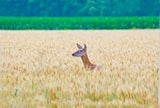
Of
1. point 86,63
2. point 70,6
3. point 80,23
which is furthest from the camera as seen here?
point 80,23

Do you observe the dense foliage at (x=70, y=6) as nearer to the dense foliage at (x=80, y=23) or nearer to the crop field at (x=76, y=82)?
the crop field at (x=76, y=82)

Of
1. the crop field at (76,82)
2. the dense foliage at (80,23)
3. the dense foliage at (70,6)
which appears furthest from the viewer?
the dense foliage at (80,23)

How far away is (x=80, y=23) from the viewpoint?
26.0 m

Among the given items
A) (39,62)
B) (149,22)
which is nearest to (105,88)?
(39,62)

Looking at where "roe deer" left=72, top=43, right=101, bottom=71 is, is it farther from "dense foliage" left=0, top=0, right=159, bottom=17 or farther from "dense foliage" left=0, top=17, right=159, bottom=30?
"dense foliage" left=0, top=17, right=159, bottom=30

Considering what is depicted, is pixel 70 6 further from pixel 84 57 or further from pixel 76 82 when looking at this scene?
pixel 76 82

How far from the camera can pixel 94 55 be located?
6.61m

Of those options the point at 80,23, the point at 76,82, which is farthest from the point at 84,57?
the point at 80,23

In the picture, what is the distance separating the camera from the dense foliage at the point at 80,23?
80.2 ft

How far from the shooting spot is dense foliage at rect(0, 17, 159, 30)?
80.2 ft

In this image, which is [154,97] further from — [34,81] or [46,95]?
[34,81]

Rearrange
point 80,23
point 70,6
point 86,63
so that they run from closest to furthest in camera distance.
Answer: point 86,63, point 70,6, point 80,23

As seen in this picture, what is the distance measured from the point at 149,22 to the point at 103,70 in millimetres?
20469

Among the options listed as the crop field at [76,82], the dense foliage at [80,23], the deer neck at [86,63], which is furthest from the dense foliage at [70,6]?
the dense foliage at [80,23]
